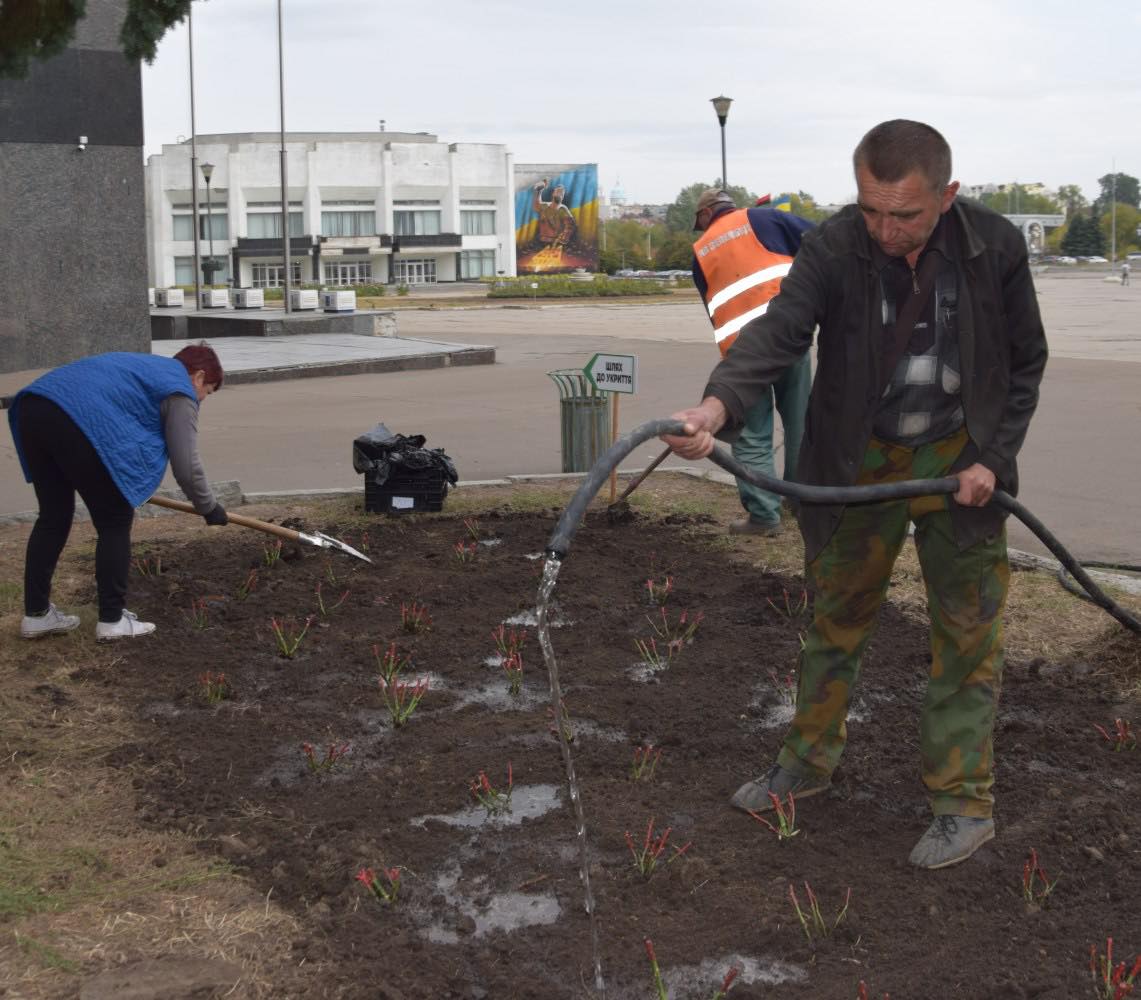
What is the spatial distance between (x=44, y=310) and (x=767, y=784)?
1584 centimetres

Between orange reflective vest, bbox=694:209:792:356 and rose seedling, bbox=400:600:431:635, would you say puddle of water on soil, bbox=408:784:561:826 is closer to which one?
rose seedling, bbox=400:600:431:635

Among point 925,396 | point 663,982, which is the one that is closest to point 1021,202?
point 925,396

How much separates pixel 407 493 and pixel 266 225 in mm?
98770

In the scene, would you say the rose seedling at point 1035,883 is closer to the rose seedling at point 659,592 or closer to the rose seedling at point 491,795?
the rose seedling at point 491,795

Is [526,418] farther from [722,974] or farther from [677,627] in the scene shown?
[722,974]

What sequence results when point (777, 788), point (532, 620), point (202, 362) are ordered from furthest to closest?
point (532, 620)
point (202, 362)
point (777, 788)

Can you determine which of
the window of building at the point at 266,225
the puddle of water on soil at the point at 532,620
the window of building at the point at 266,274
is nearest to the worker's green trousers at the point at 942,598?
the puddle of water on soil at the point at 532,620

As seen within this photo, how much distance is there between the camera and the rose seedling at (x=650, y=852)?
4055mm

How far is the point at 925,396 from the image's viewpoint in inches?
159

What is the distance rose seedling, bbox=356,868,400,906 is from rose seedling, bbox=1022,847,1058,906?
5.48 feet

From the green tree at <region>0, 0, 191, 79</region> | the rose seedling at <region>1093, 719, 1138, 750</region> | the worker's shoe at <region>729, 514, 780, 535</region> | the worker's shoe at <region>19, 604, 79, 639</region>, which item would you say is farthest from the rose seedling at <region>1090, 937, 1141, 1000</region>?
the green tree at <region>0, 0, 191, 79</region>

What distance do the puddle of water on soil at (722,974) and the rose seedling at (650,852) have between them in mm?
444

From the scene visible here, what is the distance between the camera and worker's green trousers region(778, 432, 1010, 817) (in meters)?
4.11

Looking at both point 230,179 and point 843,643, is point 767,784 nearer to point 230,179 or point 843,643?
point 843,643
